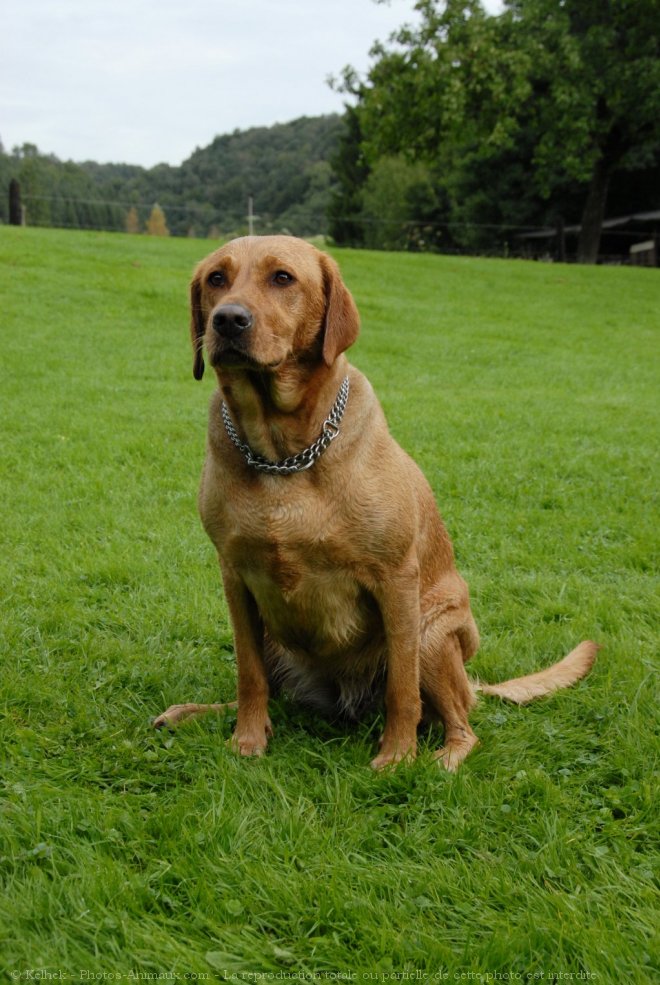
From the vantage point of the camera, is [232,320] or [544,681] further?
[544,681]

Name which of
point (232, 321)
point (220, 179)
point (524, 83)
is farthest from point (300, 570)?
point (220, 179)

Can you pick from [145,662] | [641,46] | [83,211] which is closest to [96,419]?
[145,662]

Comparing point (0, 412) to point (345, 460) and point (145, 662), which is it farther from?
point (345, 460)

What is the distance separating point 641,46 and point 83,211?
132ft

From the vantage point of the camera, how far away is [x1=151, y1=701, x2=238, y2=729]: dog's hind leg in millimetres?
3301

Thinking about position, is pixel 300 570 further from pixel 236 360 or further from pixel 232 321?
pixel 232 321

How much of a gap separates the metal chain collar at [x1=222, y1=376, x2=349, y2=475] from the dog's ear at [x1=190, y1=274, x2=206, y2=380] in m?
0.29

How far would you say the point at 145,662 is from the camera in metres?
3.84

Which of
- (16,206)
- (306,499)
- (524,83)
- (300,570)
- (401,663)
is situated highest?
(524,83)

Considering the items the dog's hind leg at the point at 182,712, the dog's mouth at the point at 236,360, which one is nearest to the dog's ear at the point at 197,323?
the dog's mouth at the point at 236,360

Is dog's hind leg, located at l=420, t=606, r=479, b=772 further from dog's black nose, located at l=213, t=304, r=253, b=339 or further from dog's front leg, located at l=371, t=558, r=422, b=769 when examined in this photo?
dog's black nose, located at l=213, t=304, r=253, b=339

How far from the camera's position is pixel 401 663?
3.09 metres

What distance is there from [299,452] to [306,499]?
0.61 ft

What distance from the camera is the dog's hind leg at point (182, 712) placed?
3301 millimetres
